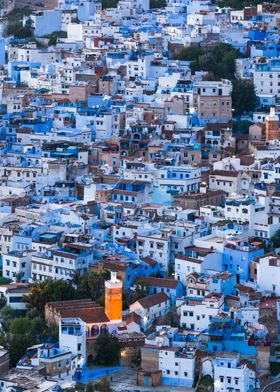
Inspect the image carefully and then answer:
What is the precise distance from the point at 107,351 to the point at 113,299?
90 cm

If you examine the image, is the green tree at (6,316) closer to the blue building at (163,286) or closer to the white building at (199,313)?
the blue building at (163,286)

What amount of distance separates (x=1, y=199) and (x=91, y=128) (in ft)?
13.5

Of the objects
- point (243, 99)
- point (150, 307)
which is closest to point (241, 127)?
point (243, 99)

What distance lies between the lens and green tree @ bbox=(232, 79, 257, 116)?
3256cm

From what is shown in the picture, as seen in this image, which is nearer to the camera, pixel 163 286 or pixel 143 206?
pixel 163 286

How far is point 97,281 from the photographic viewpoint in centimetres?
2405

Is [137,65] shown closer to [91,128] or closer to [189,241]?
[91,128]

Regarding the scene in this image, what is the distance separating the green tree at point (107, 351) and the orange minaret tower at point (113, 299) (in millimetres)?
604

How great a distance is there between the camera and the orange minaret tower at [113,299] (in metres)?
23.2

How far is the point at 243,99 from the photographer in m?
32.6

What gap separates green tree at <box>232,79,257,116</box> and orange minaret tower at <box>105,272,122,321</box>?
9.81 meters

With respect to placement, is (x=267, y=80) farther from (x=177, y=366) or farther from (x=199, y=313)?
(x=177, y=366)

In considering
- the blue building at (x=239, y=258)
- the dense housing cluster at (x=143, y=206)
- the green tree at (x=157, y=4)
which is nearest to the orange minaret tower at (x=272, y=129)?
the dense housing cluster at (x=143, y=206)

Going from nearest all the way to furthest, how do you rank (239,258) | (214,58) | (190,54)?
1. (239,258)
2. (214,58)
3. (190,54)
